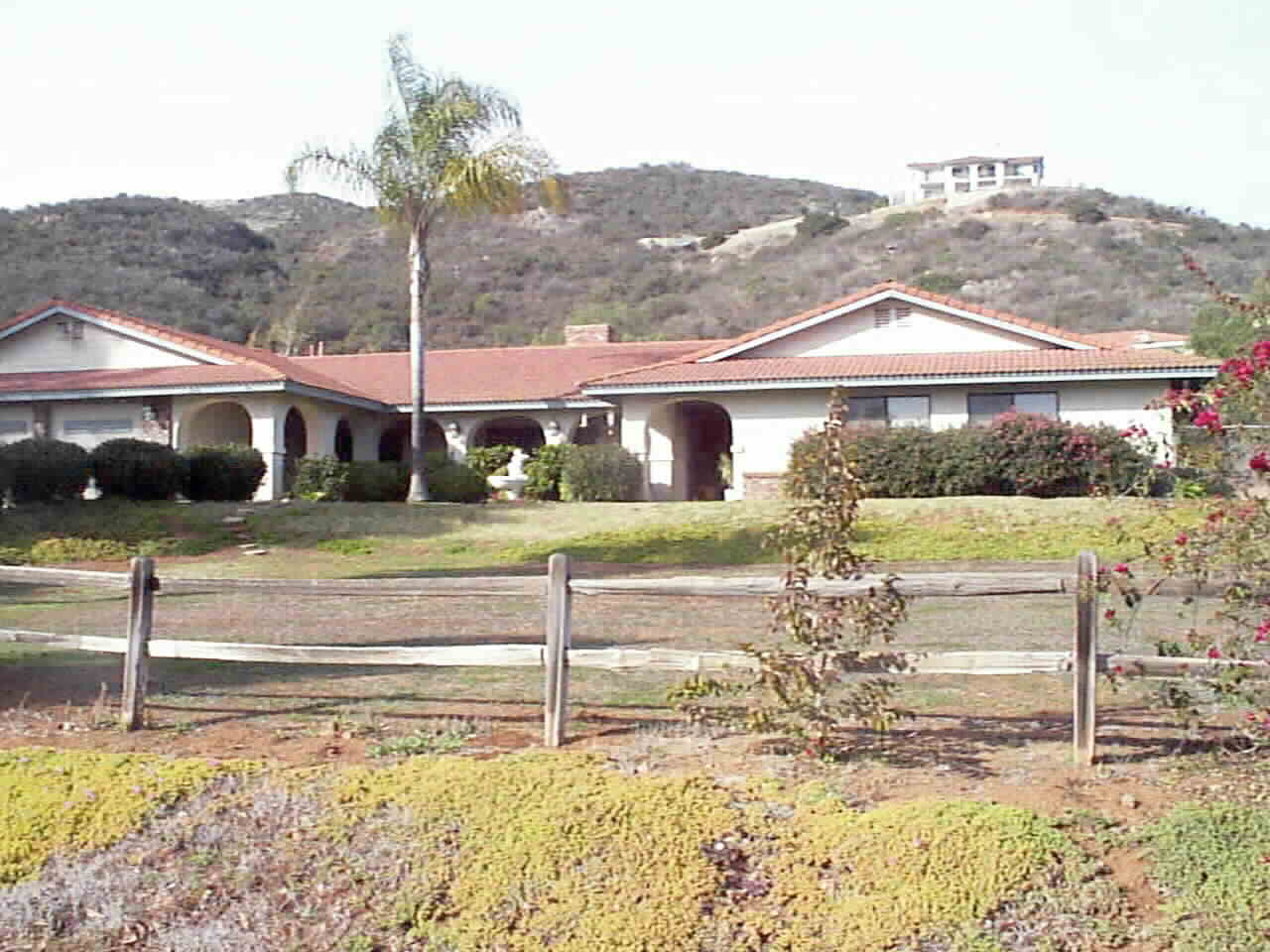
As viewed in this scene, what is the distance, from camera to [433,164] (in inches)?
1073

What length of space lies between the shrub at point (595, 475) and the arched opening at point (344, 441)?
23.8 ft

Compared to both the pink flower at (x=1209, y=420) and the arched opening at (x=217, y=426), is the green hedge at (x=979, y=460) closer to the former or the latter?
the arched opening at (x=217, y=426)

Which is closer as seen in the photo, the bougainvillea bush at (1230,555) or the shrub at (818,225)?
the bougainvillea bush at (1230,555)

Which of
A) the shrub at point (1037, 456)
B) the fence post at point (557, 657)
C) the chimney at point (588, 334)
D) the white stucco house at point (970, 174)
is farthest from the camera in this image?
the white stucco house at point (970, 174)

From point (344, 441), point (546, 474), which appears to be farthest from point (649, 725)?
point (344, 441)

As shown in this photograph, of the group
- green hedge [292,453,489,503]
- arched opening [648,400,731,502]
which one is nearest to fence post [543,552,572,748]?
green hedge [292,453,489,503]

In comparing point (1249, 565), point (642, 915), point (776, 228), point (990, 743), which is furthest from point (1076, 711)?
point (776, 228)

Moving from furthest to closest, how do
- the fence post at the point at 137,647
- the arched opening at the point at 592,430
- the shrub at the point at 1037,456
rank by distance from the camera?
the arched opening at the point at 592,430
the shrub at the point at 1037,456
the fence post at the point at 137,647

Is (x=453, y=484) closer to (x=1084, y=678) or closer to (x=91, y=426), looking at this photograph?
(x=91, y=426)

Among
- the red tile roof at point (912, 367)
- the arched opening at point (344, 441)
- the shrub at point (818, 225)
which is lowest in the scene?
the arched opening at point (344, 441)

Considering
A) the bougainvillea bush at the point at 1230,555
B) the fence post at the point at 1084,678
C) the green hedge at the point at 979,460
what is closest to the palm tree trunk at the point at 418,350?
the green hedge at the point at 979,460

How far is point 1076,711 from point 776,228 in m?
77.2

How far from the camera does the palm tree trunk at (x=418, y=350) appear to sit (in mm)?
27875

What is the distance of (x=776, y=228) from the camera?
82.8 metres
